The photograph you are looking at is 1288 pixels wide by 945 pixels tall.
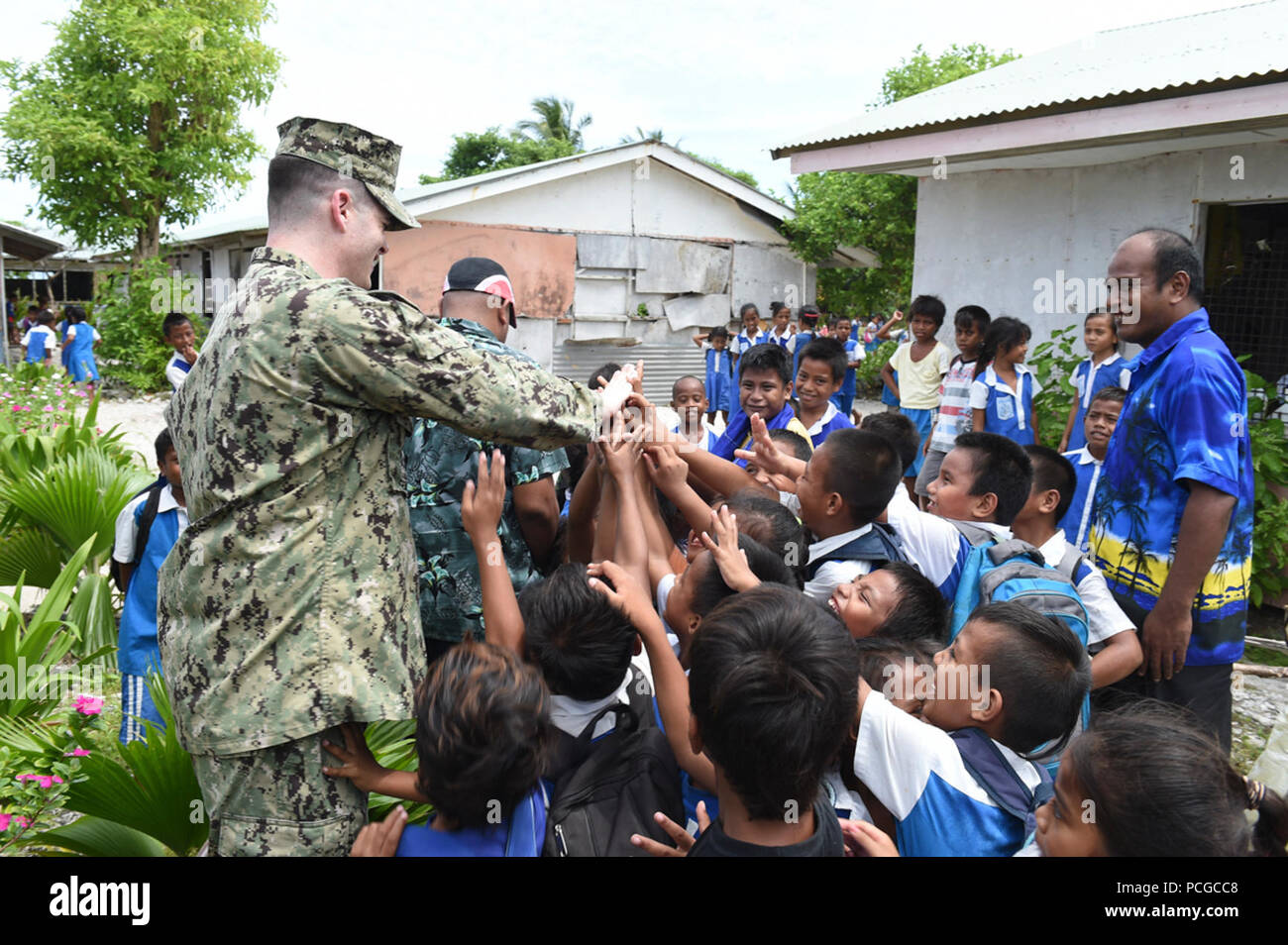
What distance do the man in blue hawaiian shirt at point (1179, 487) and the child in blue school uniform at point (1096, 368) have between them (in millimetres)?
2986

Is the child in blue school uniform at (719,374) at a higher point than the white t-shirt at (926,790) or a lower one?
higher

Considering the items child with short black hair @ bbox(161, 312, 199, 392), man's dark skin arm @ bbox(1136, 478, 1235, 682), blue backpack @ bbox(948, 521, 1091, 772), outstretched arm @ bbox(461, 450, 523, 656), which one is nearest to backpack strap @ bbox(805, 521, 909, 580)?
blue backpack @ bbox(948, 521, 1091, 772)

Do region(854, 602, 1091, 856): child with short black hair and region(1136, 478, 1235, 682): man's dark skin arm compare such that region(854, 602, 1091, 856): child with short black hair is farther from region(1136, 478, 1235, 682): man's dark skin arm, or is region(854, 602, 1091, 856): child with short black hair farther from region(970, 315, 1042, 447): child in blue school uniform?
region(970, 315, 1042, 447): child in blue school uniform

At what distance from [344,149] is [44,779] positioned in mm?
2294

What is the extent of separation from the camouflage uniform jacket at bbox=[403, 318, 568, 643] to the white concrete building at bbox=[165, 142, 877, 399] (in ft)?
32.9

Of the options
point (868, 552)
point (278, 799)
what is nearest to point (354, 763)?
point (278, 799)

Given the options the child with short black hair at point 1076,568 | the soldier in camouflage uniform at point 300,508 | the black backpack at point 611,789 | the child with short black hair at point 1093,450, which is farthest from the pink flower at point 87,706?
the child with short black hair at point 1093,450

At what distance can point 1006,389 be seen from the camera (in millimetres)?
6152

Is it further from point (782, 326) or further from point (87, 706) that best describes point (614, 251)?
point (87, 706)

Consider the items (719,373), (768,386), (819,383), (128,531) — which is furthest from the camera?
(719,373)

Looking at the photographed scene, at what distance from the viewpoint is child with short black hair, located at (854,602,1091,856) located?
6.09 ft

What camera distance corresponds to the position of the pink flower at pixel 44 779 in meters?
2.91

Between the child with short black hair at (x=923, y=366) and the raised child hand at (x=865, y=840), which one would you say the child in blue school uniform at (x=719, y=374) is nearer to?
the child with short black hair at (x=923, y=366)

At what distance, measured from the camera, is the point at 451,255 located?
1275 centimetres
